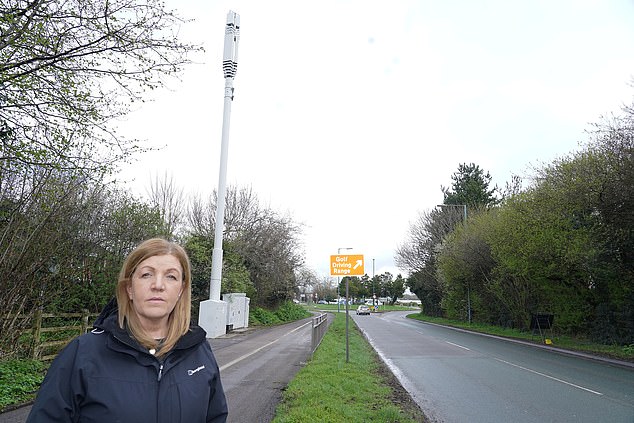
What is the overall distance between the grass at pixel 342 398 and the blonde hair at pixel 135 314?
4416mm

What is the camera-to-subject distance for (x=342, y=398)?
26.3 ft

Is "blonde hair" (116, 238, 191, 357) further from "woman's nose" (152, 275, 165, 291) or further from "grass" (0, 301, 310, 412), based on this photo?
"grass" (0, 301, 310, 412)

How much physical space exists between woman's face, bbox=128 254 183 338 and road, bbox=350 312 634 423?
6.45m

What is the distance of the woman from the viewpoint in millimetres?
2020

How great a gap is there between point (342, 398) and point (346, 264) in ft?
19.7

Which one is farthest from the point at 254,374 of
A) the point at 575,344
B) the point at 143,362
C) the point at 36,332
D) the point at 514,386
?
the point at 575,344

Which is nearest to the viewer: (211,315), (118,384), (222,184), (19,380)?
(118,384)

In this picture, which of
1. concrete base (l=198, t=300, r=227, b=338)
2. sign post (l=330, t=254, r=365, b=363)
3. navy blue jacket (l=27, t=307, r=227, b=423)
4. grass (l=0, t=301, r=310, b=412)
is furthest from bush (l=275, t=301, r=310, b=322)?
navy blue jacket (l=27, t=307, r=227, b=423)

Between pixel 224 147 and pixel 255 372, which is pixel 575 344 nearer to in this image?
pixel 255 372

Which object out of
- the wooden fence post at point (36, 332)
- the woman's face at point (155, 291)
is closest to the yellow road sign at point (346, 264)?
the wooden fence post at point (36, 332)

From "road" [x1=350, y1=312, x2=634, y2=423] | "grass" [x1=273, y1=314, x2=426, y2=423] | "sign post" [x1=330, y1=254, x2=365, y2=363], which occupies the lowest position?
"road" [x1=350, y1=312, x2=634, y2=423]

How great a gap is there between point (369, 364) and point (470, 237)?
68.9 feet

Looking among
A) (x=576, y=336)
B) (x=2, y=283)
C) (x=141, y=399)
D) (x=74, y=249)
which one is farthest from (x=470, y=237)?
(x=141, y=399)

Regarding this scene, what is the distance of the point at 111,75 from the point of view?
8.20 meters
